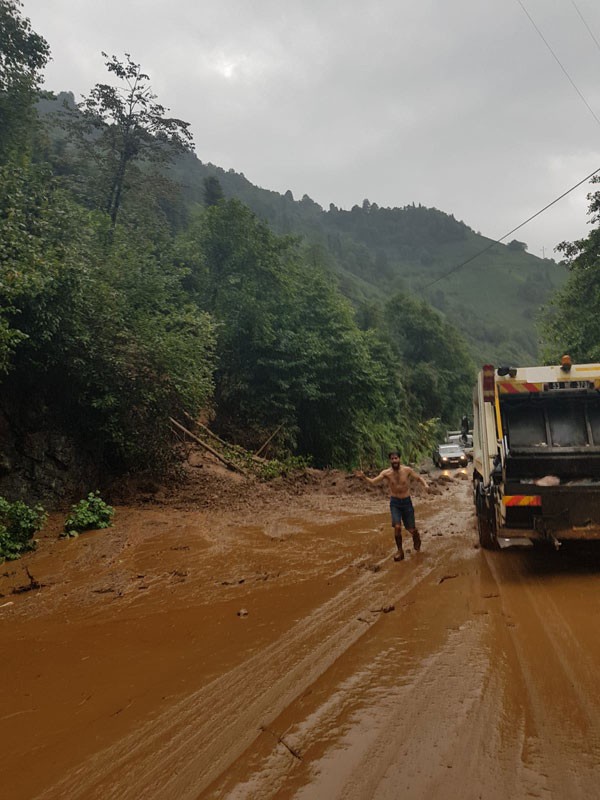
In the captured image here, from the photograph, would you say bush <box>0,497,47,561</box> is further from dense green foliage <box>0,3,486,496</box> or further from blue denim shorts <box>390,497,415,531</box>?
blue denim shorts <box>390,497,415,531</box>

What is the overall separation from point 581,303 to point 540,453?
16572mm

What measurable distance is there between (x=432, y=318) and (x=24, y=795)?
4889 cm

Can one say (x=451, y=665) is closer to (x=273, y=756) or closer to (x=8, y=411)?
(x=273, y=756)

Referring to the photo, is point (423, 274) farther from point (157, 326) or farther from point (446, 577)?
point (446, 577)

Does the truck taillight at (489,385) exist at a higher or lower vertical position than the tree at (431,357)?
lower

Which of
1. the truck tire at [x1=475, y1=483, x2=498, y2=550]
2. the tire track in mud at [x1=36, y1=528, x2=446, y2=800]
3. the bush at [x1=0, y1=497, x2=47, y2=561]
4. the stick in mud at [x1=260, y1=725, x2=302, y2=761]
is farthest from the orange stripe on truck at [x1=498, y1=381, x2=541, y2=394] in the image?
the bush at [x1=0, y1=497, x2=47, y2=561]

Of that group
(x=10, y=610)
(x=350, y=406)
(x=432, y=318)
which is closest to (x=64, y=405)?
(x=10, y=610)

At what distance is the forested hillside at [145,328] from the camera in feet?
36.7

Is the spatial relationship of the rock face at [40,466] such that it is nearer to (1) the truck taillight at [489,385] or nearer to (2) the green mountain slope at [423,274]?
(1) the truck taillight at [489,385]

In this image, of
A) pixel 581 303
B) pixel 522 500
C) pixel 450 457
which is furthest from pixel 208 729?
pixel 450 457

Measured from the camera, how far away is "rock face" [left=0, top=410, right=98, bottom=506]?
11.0 metres

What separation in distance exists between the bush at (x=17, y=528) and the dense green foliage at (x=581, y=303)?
19.0 meters

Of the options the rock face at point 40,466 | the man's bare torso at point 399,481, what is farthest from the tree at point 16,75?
the man's bare torso at point 399,481

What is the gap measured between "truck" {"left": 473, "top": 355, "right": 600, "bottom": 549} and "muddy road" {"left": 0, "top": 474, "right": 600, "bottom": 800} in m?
0.66
